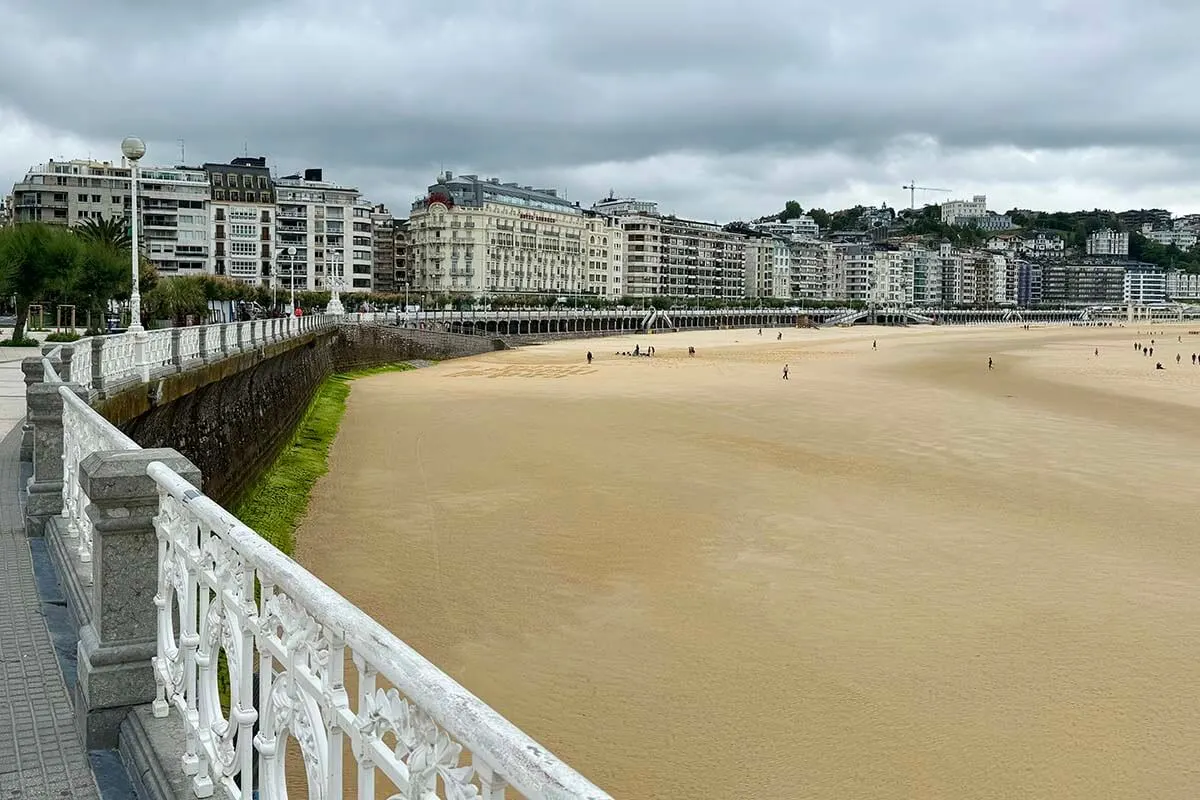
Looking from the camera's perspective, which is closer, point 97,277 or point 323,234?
point 97,277

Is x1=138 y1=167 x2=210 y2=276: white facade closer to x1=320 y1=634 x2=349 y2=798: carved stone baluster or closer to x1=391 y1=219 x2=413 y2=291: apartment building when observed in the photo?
x1=391 y1=219 x2=413 y2=291: apartment building

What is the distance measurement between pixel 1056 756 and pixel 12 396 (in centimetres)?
1841

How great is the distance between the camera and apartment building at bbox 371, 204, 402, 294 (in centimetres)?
15075

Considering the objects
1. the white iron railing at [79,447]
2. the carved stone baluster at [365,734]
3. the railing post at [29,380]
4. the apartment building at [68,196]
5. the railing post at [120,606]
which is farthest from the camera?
the apartment building at [68,196]

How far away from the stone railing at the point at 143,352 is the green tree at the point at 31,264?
61.3 ft

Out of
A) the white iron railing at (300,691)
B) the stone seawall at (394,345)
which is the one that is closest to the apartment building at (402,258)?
the stone seawall at (394,345)

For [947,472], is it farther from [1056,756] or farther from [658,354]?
[658,354]

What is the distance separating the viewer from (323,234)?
4801 inches

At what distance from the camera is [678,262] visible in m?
183

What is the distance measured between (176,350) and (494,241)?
135724 mm

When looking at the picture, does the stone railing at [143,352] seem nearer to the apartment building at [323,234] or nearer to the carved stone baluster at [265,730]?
the carved stone baluster at [265,730]

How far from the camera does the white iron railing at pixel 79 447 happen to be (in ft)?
20.0

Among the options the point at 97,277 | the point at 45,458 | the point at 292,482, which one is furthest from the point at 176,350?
the point at 97,277

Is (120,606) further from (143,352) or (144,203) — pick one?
(144,203)
